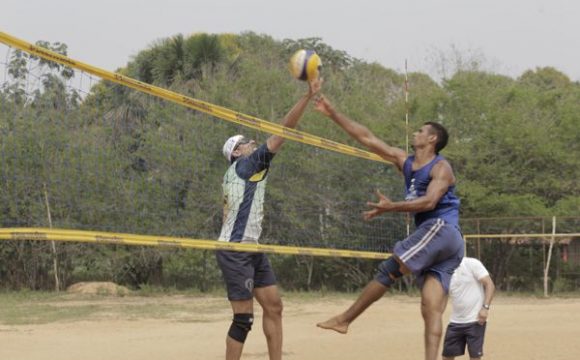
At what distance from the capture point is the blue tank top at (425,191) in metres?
7.15

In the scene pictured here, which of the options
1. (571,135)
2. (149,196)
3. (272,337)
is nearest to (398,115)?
(571,135)

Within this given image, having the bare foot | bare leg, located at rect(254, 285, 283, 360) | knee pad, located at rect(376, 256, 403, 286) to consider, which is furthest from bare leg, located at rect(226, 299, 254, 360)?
knee pad, located at rect(376, 256, 403, 286)

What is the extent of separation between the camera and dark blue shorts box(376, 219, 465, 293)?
7.05 metres

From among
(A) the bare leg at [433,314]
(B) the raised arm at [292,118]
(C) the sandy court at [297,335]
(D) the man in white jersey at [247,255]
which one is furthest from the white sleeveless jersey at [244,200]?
(C) the sandy court at [297,335]

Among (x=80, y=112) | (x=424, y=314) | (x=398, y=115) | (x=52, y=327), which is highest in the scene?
(x=398, y=115)

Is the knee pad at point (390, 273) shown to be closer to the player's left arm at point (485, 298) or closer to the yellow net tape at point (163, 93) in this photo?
the yellow net tape at point (163, 93)

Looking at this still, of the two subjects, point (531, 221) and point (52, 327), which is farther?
point (531, 221)

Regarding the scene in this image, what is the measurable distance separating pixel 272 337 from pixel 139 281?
16105mm

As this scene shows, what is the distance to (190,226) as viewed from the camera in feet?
52.2

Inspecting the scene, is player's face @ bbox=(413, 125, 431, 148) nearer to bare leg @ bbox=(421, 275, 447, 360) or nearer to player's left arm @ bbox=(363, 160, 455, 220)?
player's left arm @ bbox=(363, 160, 455, 220)

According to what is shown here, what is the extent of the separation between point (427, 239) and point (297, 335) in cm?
668

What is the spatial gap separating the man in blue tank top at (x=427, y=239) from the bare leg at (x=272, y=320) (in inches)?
49.9

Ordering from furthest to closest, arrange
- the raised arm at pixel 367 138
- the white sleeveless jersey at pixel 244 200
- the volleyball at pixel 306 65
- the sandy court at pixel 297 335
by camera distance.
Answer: the sandy court at pixel 297 335 < the white sleeveless jersey at pixel 244 200 < the volleyball at pixel 306 65 < the raised arm at pixel 367 138

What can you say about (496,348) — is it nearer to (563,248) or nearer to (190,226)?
(190,226)
